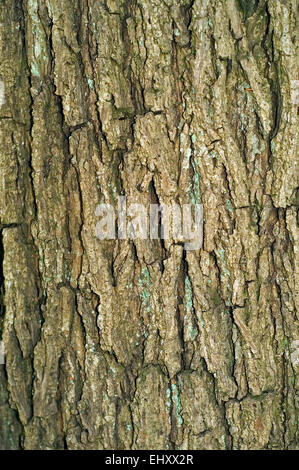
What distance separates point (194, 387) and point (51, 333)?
1.64ft

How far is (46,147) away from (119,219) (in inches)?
12.9

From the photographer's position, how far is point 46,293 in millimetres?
1680

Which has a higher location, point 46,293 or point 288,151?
point 288,151

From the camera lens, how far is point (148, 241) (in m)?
1.67

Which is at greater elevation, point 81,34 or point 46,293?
point 81,34

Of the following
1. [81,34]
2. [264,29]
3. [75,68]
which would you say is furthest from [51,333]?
[264,29]

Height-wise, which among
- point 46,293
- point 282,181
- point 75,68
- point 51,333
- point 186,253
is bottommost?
point 51,333

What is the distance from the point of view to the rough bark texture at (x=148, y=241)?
5.35 feet

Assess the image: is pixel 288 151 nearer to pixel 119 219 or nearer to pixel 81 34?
pixel 119 219

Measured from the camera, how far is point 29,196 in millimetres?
1676

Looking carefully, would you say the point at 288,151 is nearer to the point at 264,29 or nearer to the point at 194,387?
the point at 264,29

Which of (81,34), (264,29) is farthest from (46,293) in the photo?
(264,29)

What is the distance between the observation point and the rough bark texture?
1.63m

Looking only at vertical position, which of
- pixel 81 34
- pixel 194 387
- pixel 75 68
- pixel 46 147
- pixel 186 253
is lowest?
pixel 194 387
